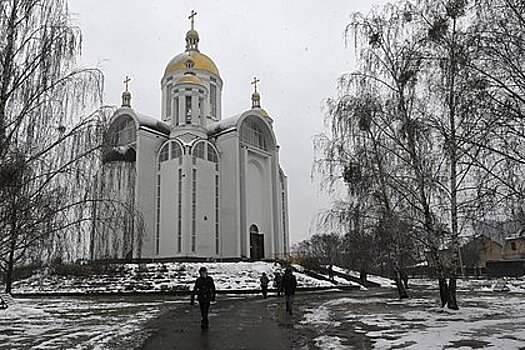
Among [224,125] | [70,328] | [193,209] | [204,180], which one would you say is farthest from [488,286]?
[70,328]

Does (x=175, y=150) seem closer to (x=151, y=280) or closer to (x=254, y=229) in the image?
(x=254, y=229)

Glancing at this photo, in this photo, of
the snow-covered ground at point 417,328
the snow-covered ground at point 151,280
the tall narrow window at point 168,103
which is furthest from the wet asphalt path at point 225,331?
the tall narrow window at point 168,103

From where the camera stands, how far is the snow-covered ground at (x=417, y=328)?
948cm

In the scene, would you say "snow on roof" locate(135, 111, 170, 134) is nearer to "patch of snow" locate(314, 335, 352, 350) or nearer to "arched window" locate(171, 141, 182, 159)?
"arched window" locate(171, 141, 182, 159)

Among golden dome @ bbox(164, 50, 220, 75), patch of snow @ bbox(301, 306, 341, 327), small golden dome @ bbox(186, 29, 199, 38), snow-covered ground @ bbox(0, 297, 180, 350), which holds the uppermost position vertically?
small golden dome @ bbox(186, 29, 199, 38)

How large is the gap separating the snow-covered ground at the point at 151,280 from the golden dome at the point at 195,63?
1047 inches

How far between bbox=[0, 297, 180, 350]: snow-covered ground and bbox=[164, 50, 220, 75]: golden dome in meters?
39.7

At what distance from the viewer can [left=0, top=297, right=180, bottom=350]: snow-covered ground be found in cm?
995

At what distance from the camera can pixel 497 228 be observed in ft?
36.2

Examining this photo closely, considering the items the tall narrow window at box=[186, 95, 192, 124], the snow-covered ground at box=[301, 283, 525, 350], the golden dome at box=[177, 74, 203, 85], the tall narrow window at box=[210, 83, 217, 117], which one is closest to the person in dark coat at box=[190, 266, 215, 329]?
the snow-covered ground at box=[301, 283, 525, 350]

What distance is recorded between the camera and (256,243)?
46969mm

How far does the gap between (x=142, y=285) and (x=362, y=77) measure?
60.0 feet

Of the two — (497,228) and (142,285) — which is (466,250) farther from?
(142,285)

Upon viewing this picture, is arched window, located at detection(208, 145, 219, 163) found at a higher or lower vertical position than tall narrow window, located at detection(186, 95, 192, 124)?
lower
